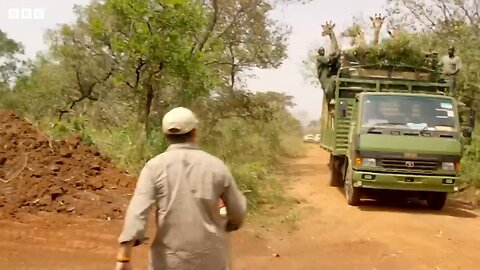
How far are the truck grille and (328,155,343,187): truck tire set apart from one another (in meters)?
3.05

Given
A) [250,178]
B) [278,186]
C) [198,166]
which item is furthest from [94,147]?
[198,166]

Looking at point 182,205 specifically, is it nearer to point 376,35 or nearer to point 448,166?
point 448,166

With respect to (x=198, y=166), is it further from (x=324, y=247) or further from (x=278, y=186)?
(x=278, y=186)

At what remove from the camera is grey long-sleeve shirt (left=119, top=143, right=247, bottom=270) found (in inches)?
151

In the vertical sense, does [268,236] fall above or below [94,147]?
below

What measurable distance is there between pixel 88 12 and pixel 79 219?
12374 mm

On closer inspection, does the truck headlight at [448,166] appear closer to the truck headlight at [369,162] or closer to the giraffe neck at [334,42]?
the truck headlight at [369,162]

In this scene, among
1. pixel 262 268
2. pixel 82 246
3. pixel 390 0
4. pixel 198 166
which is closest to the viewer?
pixel 198 166

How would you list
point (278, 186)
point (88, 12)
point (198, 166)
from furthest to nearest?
1. point (88, 12)
2. point (278, 186)
3. point (198, 166)

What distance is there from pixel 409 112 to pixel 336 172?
358cm

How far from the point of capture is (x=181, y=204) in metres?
3.84

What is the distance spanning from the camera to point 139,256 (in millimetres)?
8094

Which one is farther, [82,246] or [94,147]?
[94,147]

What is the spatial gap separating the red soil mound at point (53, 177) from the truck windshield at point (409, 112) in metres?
4.11
